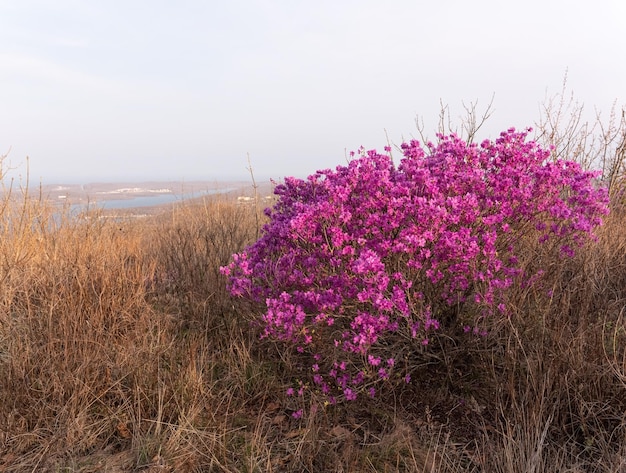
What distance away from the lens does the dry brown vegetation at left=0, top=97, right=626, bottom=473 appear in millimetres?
2217

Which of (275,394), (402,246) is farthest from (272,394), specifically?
(402,246)

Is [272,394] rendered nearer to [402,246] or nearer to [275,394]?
[275,394]

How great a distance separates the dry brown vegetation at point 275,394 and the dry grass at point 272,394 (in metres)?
0.01

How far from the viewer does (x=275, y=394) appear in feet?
9.86

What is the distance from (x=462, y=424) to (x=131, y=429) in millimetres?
2084

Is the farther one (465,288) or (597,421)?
(465,288)

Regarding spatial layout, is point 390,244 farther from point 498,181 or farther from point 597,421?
point 597,421

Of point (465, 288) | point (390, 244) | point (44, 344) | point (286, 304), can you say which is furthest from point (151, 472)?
point (465, 288)

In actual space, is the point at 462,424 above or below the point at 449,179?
below

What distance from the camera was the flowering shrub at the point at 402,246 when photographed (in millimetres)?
2592

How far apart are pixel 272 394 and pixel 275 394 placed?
0.02 meters

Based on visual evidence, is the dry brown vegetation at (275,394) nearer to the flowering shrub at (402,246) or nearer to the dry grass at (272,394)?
the dry grass at (272,394)

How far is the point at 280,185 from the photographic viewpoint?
3.50m

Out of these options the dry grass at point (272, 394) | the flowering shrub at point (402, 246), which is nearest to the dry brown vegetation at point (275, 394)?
the dry grass at point (272, 394)
